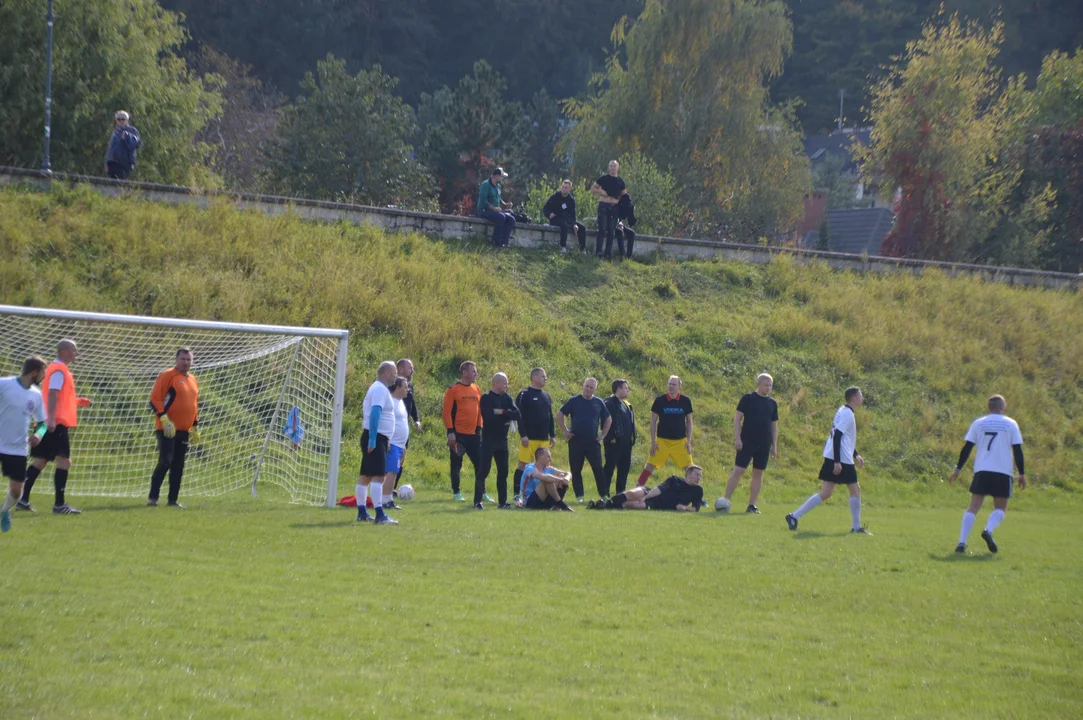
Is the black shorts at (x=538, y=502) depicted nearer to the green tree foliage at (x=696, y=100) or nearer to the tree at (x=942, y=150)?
the green tree foliage at (x=696, y=100)

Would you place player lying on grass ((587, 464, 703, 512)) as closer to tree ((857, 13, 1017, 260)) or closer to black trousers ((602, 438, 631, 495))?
black trousers ((602, 438, 631, 495))

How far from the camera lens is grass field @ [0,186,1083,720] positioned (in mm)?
6539

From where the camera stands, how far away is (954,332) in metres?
28.7

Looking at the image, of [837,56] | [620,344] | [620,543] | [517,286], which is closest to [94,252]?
[517,286]

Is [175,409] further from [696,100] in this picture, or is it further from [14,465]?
[696,100]

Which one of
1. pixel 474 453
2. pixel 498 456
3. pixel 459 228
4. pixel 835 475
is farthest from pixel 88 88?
pixel 835 475

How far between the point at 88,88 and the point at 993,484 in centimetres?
2276

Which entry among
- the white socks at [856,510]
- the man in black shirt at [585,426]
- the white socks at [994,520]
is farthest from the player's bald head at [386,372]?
the white socks at [994,520]

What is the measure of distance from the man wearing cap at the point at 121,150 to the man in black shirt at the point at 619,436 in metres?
12.5

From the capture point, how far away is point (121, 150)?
77.0 ft

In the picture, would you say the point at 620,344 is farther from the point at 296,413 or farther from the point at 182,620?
the point at 182,620

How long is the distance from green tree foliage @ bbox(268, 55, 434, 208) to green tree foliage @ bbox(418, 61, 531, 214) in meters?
5.85

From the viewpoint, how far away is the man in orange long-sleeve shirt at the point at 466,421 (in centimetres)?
1492

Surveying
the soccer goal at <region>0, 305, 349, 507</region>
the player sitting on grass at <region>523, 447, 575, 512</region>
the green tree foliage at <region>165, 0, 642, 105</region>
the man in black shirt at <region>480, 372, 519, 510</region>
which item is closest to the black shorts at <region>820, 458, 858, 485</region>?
the player sitting on grass at <region>523, 447, 575, 512</region>
